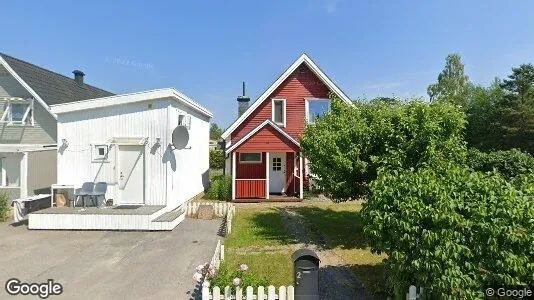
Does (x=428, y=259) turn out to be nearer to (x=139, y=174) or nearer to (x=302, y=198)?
(x=139, y=174)

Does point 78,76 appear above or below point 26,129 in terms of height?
above

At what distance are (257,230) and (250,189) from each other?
6.41 m

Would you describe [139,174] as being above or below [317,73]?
below

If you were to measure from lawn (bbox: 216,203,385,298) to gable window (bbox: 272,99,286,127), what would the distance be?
654cm

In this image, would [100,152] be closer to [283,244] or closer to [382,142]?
[283,244]

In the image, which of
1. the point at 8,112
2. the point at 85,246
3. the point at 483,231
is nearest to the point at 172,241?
the point at 85,246

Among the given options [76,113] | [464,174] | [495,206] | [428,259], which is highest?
[76,113]

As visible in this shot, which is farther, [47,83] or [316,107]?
[316,107]

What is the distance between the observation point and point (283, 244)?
1000 centimetres

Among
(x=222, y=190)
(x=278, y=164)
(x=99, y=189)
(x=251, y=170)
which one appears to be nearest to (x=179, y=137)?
(x=99, y=189)

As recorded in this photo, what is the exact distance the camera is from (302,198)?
18.2 m

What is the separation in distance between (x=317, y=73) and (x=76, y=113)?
12958 mm

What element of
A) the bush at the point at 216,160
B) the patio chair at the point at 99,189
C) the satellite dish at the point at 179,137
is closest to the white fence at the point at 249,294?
the patio chair at the point at 99,189

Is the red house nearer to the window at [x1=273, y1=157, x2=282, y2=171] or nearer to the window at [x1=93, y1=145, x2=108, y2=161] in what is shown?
the window at [x1=273, y1=157, x2=282, y2=171]
